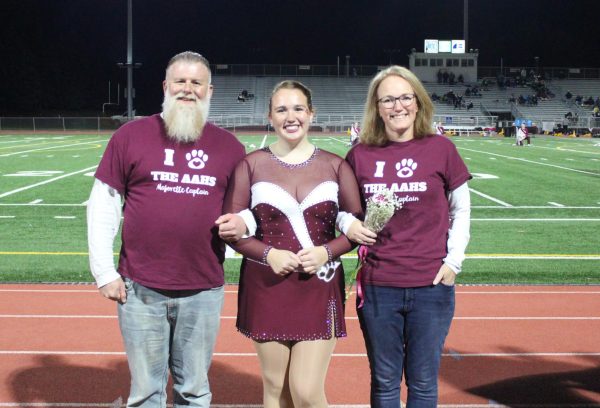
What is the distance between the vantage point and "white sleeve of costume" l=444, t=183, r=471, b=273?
338 cm

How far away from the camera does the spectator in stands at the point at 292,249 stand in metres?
3.23

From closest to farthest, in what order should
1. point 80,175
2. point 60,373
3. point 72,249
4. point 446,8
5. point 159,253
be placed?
point 159,253, point 60,373, point 72,249, point 80,175, point 446,8

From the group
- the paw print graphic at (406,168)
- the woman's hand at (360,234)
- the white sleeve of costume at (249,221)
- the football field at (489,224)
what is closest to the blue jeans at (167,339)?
the white sleeve of costume at (249,221)

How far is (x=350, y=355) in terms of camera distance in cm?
580

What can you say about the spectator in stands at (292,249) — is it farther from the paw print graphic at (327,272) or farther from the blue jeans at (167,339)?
the blue jeans at (167,339)

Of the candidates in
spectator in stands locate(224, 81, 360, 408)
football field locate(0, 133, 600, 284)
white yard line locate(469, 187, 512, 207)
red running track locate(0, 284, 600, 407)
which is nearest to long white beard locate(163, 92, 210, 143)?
spectator in stands locate(224, 81, 360, 408)

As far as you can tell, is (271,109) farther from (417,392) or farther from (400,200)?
(417,392)

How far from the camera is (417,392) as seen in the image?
3.39 m

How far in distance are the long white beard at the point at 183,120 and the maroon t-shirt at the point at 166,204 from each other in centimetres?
4

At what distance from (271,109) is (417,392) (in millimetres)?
1405

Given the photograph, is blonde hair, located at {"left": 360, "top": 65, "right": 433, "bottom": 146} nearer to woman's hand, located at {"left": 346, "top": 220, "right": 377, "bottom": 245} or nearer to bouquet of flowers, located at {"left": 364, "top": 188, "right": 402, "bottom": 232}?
bouquet of flowers, located at {"left": 364, "top": 188, "right": 402, "bottom": 232}

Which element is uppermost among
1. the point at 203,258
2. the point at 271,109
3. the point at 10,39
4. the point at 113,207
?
the point at 10,39

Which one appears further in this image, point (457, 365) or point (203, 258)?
point (457, 365)

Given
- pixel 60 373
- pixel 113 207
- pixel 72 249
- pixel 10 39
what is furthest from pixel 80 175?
pixel 10 39
